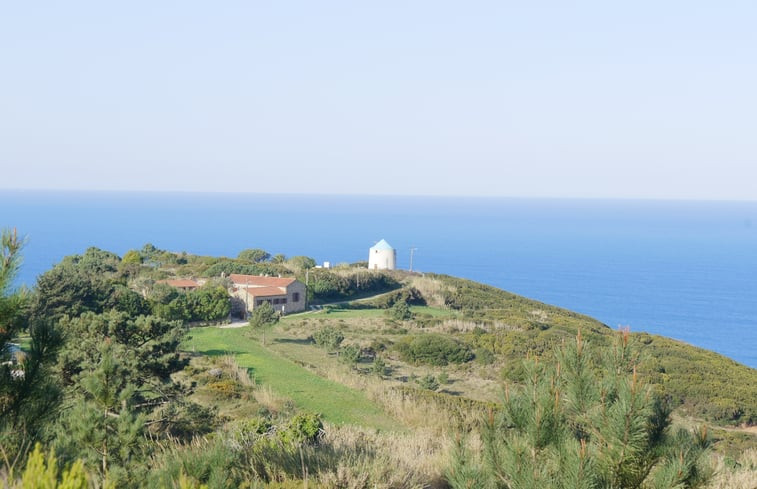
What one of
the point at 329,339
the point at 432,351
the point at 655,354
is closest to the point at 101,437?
the point at 329,339

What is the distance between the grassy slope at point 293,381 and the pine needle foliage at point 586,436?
9.58 meters

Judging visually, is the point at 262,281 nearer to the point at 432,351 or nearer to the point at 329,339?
the point at 329,339

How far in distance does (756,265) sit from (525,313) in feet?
317

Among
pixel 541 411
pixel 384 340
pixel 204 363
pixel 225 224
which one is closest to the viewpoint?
pixel 541 411

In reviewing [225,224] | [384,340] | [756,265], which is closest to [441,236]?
[225,224]

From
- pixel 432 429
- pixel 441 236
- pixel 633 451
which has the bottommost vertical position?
pixel 441 236

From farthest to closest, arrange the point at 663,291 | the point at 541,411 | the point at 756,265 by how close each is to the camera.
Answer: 1. the point at 756,265
2. the point at 663,291
3. the point at 541,411

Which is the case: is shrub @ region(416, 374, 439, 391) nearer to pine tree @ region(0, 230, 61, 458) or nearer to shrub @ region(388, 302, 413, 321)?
shrub @ region(388, 302, 413, 321)

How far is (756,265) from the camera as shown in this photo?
395ft

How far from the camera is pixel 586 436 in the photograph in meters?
5.24

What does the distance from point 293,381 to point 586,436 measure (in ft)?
59.4

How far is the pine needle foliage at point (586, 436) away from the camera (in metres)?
4.75

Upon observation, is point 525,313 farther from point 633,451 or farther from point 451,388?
point 633,451

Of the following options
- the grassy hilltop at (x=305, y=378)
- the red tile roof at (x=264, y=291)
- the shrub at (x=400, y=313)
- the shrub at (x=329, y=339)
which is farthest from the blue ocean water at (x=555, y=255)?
the shrub at (x=329, y=339)
